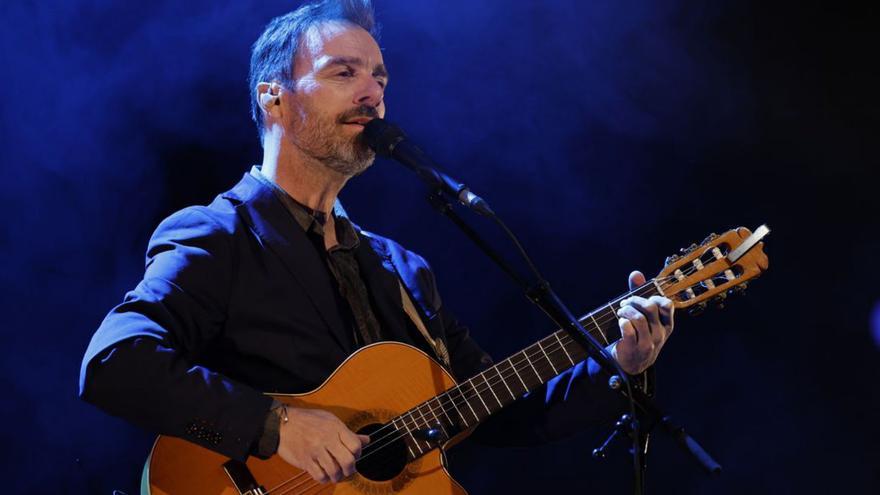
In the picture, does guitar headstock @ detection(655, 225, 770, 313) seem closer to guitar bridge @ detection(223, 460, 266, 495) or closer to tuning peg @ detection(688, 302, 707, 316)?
tuning peg @ detection(688, 302, 707, 316)

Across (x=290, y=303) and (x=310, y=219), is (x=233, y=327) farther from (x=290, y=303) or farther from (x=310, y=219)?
(x=310, y=219)

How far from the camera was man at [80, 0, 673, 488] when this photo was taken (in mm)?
2107

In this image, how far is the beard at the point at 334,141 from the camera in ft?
9.21

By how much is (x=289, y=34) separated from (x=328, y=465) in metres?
1.71

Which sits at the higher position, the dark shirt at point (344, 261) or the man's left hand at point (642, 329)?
the dark shirt at point (344, 261)

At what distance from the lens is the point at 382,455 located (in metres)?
2.33

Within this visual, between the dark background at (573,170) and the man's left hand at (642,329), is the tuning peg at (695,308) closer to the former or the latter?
the man's left hand at (642,329)

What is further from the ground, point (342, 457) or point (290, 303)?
point (290, 303)

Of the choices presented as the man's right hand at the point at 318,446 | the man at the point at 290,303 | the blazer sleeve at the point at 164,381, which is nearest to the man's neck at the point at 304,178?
the man at the point at 290,303

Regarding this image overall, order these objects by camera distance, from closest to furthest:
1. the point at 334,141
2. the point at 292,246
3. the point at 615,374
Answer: the point at 615,374, the point at 292,246, the point at 334,141

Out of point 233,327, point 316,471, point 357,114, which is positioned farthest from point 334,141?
point 316,471

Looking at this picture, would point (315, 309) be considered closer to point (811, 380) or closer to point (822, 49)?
point (811, 380)

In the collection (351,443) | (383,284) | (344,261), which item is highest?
(344,261)

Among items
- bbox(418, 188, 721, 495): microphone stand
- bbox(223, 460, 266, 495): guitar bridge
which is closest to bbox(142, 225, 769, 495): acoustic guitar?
bbox(223, 460, 266, 495): guitar bridge
